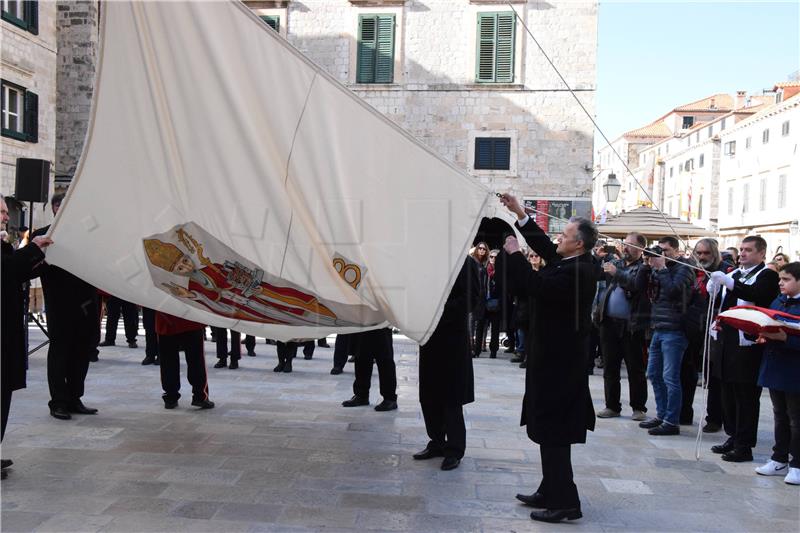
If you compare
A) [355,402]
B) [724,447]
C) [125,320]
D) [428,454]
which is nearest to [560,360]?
[428,454]

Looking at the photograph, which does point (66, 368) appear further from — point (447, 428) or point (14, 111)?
point (14, 111)

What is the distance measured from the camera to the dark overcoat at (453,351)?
525 centimetres

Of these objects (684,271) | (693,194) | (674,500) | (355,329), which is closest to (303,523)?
(355,329)

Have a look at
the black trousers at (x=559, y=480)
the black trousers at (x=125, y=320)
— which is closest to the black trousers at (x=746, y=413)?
the black trousers at (x=559, y=480)

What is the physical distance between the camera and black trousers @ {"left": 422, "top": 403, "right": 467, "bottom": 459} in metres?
5.20

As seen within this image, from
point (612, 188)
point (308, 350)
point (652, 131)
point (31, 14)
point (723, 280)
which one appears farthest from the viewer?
point (652, 131)

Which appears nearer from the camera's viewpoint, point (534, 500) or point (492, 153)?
point (534, 500)

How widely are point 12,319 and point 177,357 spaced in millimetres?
2223

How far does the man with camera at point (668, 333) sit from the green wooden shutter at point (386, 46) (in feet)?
48.6

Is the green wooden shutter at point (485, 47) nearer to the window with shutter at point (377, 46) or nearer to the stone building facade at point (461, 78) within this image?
the stone building facade at point (461, 78)

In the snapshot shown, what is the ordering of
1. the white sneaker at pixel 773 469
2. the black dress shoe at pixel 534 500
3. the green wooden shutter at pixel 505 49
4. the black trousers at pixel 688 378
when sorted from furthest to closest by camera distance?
the green wooden shutter at pixel 505 49 < the black trousers at pixel 688 378 < the white sneaker at pixel 773 469 < the black dress shoe at pixel 534 500

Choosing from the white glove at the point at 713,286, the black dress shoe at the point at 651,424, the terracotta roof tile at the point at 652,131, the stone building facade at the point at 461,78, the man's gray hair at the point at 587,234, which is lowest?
the black dress shoe at the point at 651,424

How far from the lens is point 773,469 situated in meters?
5.35

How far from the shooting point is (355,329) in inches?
194
